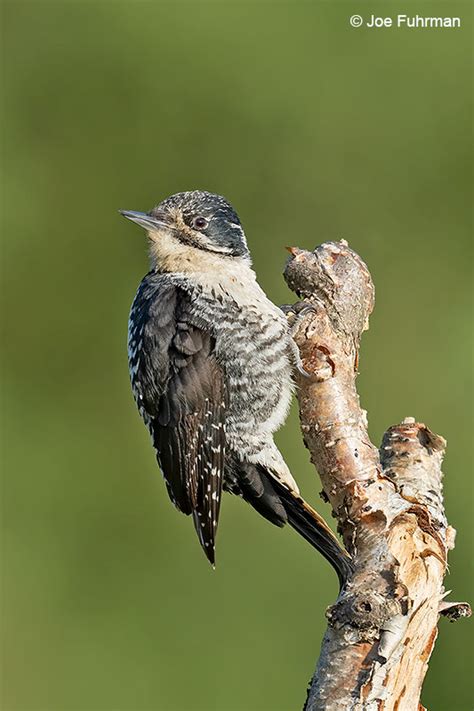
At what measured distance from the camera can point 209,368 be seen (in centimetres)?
324

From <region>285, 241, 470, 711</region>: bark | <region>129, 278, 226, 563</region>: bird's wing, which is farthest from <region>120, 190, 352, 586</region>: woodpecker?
<region>285, 241, 470, 711</region>: bark

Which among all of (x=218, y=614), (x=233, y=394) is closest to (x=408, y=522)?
(x=233, y=394)

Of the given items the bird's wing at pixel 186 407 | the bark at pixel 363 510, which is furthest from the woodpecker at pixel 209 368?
the bark at pixel 363 510

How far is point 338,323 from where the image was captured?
111 inches

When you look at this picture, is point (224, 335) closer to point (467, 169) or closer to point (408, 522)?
point (408, 522)

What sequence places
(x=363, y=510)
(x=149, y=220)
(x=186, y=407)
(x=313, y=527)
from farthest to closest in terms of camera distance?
(x=149, y=220) < (x=186, y=407) < (x=313, y=527) < (x=363, y=510)

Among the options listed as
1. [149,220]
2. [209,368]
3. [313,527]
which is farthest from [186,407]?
[149,220]

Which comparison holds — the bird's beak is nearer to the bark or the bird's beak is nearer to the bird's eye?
the bird's eye

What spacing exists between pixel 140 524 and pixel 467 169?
2.39 meters

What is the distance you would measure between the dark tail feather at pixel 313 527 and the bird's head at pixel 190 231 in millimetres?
787

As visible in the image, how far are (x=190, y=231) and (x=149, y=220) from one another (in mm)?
147

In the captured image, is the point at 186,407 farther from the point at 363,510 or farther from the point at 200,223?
the point at 363,510

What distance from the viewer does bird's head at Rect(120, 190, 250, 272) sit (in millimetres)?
3426

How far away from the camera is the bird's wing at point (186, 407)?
3207mm
